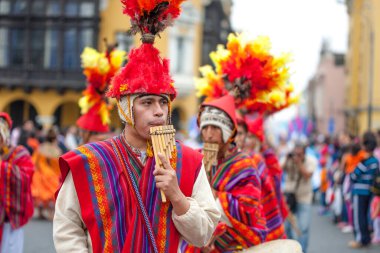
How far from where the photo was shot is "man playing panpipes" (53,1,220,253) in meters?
3.38

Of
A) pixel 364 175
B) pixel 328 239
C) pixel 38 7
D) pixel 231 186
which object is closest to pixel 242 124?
pixel 231 186

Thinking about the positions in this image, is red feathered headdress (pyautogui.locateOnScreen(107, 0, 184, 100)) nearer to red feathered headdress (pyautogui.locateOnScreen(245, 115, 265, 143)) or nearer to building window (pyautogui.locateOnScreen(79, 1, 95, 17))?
red feathered headdress (pyautogui.locateOnScreen(245, 115, 265, 143))

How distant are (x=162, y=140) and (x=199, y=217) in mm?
455

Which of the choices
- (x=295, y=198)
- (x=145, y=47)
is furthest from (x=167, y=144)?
(x=295, y=198)

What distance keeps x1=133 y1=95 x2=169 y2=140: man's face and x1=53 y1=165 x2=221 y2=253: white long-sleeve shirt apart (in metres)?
0.45

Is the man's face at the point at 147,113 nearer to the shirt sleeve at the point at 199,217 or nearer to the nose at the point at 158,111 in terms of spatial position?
the nose at the point at 158,111

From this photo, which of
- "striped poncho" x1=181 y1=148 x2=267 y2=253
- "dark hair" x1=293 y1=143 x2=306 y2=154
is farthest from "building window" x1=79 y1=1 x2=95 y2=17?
"striped poncho" x1=181 y1=148 x2=267 y2=253

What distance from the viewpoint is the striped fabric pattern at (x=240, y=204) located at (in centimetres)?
499

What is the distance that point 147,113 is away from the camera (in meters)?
3.53

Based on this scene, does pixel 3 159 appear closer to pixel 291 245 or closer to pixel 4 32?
pixel 291 245

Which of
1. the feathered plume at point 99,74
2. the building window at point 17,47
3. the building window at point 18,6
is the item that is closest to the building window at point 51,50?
the building window at point 17,47

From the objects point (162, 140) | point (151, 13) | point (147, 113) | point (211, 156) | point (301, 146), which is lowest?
point (301, 146)

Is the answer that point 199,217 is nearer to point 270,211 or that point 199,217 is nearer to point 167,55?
point 270,211

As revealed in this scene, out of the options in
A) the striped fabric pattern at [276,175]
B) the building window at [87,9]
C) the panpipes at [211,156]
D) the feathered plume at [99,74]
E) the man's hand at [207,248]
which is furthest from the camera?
the building window at [87,9]
